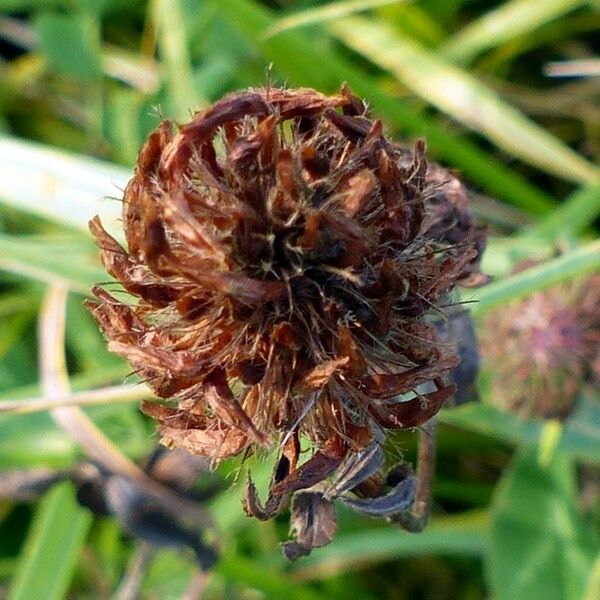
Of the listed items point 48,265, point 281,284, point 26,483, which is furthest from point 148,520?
point 281,284

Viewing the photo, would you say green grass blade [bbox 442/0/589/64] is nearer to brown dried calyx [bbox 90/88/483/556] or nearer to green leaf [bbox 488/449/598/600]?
green leaf [bbox 488/449/598/600]

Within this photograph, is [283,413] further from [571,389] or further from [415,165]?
[571,389]

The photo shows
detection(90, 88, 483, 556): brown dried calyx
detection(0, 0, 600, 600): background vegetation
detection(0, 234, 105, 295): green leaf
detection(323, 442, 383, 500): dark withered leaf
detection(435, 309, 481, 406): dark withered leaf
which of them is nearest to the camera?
detection(90, 88, 483, 556): brown dried calyx

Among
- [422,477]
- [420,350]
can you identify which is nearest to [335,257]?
[420,350]

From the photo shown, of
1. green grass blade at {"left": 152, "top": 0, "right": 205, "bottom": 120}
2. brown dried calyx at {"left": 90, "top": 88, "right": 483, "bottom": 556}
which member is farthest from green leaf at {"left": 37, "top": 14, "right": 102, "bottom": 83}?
brown dried calyx at {"left": 90, "top": 88, "right": 483, "bottom": 556}

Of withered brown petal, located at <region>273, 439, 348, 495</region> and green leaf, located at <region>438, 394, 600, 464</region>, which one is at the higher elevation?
green leaf, located at <region>438, 394, 600, 464</region>

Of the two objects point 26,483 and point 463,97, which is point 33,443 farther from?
point 463,97

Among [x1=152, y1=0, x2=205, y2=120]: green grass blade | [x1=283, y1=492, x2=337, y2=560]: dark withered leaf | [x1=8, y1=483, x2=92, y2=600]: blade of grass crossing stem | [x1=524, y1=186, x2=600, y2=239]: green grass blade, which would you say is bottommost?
[x1=8, y1=483, x2=92, y2=600]: blade of grass crossing stem

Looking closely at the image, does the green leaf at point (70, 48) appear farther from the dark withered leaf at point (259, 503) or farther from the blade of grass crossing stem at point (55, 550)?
the dark withered leaf at point (259, 503)

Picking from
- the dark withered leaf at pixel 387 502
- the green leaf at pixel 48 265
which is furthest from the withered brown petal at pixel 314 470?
the green leaf at pixel 48 265
